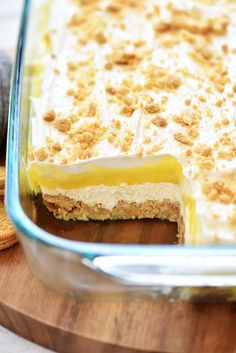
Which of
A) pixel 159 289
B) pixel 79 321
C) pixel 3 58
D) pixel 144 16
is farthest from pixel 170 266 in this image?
pixel 144 16

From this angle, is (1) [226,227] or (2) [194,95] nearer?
(1) [226,227]

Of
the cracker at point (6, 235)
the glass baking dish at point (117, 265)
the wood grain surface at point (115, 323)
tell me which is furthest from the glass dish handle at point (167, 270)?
the cracker at point (6, 235)

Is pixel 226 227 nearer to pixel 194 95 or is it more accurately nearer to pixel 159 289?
pixel 159 289

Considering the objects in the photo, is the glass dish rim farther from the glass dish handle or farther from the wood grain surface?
the wood grain surface

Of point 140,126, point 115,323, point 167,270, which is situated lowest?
point 115,323

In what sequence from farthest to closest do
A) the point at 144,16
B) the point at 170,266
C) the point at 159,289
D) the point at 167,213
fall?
1. the point at 144,16
2. the point at 167,213
3. the point at 159,289
4. the point at 170,266

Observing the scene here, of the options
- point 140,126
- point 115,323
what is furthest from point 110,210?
point 115,323

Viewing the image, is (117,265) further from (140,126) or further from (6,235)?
(140,126)
